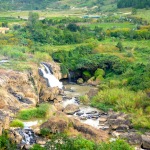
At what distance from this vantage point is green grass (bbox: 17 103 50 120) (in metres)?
40.8

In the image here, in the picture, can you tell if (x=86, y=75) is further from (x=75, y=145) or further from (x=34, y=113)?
(x=75, y=145)

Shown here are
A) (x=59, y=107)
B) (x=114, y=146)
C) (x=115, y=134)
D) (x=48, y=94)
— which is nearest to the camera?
(x=114, y=146)

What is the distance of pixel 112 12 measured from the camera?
114m

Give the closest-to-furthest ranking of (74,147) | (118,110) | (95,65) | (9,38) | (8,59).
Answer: (74,147), (118,110), (8,59), (95,65), (9,38)

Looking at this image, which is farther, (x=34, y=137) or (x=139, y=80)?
(x=139, y=80)

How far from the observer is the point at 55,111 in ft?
143

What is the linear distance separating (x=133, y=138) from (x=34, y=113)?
395 inches

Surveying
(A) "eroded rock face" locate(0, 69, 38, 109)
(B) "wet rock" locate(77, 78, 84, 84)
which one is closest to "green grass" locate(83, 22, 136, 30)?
(B) "wet rock" locate(77, 78, 84, 84)

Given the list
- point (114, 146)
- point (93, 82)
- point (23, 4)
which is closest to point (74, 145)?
point (114, 146)

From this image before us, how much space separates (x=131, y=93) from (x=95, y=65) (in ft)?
47.0

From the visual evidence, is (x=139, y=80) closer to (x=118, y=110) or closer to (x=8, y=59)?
(x=118, y=110)

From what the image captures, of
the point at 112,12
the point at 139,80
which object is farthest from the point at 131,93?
the point at 112,12

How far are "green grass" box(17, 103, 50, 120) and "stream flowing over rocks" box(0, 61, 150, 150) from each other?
29.0 inches

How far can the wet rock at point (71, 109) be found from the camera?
45472 millimetres
